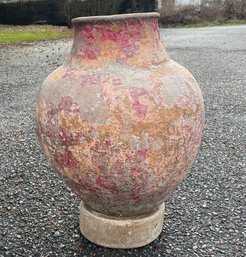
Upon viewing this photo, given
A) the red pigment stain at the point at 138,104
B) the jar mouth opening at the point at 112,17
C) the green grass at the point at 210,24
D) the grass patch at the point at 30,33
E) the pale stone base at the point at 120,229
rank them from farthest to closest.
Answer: the green grass at the point at 210,24, the grass patch at the point at 30,33, the pale stone base at the point at 120,229, the jar mouth opening at the point at 112,17, the red pigment stain at the point at 138,104

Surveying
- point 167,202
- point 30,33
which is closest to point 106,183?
point 167,202

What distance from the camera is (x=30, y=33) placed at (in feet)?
51.8

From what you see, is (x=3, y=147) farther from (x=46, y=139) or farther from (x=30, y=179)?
(x=46, y=139)

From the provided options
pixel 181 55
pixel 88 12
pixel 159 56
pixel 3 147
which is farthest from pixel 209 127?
pixel 88 12

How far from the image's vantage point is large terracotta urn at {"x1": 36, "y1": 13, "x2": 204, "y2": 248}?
216cm

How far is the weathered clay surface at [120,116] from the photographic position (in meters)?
2.16

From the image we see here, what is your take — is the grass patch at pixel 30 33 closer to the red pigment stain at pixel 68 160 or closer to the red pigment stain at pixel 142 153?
the red pigment stain at pixel 68 160

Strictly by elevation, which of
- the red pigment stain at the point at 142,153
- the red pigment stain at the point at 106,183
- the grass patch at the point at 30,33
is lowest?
the grass patch at the point at 30,33

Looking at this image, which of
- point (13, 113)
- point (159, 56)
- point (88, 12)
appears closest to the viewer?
point (159, 56)

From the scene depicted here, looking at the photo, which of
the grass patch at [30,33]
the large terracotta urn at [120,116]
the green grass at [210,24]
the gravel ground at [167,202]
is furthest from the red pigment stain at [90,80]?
the green grass at [210,24]

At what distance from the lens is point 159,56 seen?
2385 mm

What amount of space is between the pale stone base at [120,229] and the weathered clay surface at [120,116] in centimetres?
13

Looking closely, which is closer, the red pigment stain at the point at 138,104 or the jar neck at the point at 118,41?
the red pigment stain at the point at 138,104

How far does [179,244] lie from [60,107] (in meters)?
1.17
